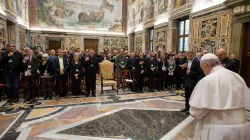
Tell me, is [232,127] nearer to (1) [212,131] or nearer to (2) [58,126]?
(1) [212,131]

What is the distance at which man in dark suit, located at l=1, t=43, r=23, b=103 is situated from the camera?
5215mm

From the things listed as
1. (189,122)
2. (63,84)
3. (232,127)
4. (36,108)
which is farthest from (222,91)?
(63,84)

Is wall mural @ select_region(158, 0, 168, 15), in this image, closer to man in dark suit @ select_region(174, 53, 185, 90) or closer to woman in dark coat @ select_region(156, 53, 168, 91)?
man in dark suit @ select_region(174, 53, 185, 90)

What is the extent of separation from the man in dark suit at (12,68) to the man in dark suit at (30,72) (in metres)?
0.18

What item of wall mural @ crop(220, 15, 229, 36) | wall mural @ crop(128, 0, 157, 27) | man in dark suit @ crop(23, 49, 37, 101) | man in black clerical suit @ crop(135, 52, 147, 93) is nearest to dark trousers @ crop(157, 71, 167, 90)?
man in black clerical suit @ crop(135, 52, 147, 93)

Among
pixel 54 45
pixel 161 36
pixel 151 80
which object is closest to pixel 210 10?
pixel 151 80

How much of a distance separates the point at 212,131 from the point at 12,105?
5.59 meters

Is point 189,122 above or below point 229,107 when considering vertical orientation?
below

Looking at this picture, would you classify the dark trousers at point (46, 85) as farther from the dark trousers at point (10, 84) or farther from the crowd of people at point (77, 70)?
the dark trousers at point (10, 84)

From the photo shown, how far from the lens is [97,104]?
17.0ft

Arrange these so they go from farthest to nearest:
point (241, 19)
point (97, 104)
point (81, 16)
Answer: point (81, 16), point (241, 19), point (97, 104)

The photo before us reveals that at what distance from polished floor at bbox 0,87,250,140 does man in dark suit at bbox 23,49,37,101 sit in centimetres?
51

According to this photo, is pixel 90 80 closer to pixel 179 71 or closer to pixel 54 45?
pixel 179 71

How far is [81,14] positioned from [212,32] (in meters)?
14.2
